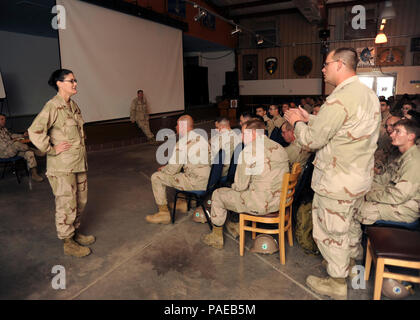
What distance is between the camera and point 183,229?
3072 millimetres

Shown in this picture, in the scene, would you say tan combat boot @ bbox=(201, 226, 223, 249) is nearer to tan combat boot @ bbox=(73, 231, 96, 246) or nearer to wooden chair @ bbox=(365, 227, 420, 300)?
tan combat boot @ bbox=(73, 231, 96, 246)

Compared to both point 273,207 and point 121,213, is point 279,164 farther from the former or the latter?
point 121,213

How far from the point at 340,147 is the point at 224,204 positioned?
3.61ft

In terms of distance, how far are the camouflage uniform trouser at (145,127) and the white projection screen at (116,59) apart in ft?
1.30

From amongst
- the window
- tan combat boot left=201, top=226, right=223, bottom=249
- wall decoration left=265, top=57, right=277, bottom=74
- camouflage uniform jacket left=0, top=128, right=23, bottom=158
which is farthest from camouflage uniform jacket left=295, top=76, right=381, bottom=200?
wall decoration left=265, top=57, right=277, bottom=74

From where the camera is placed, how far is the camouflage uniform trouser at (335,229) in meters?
1.92

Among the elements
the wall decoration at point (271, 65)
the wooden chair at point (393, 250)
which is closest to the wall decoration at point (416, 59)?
the wall decoration at point (271, 65)

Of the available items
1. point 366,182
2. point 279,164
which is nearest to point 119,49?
point 279,164

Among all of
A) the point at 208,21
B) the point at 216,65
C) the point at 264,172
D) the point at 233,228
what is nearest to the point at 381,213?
the point at 264,172

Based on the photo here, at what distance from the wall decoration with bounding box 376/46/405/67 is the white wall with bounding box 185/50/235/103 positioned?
A: 5653mm

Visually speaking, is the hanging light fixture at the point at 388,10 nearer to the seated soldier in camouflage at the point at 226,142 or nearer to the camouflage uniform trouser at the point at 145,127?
the seated soldier in camouflage at the point at 226,142

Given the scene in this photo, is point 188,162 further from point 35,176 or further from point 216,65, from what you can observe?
point 216,65

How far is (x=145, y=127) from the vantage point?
7766 mm

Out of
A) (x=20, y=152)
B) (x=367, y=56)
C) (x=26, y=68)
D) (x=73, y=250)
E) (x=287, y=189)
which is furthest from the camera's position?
(x=367, y=56)
